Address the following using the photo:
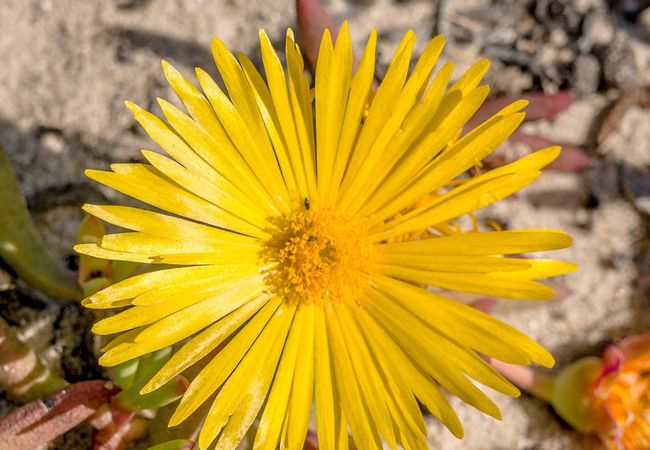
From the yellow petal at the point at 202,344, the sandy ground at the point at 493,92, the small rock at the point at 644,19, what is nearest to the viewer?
the yellow petal at the point at 202,344

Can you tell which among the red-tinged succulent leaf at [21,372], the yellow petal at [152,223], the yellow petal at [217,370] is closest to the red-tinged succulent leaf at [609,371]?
the yellow petal at [217,370]

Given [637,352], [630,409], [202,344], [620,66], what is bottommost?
[630,409]

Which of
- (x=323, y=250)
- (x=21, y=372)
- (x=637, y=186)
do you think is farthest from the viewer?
(x=637, y=186)

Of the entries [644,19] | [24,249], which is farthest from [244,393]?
[644,19]

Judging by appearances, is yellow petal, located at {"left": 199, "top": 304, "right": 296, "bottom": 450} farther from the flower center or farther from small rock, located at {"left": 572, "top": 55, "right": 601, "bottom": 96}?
small rock, located at {"left": 572, "top": 55, "right": 601, "bottom": 96}

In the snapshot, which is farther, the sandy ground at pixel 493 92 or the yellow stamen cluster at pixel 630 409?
the sandy ground at pixel 493 92

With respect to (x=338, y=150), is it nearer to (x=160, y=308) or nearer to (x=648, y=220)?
(x=160, y=308)

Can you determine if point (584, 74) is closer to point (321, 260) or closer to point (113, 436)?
point (321, 260)

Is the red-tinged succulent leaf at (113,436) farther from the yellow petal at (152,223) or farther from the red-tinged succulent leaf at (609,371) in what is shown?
the red-tinged succulent leaf at (609,371)

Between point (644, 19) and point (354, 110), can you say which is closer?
point (354, 110)
